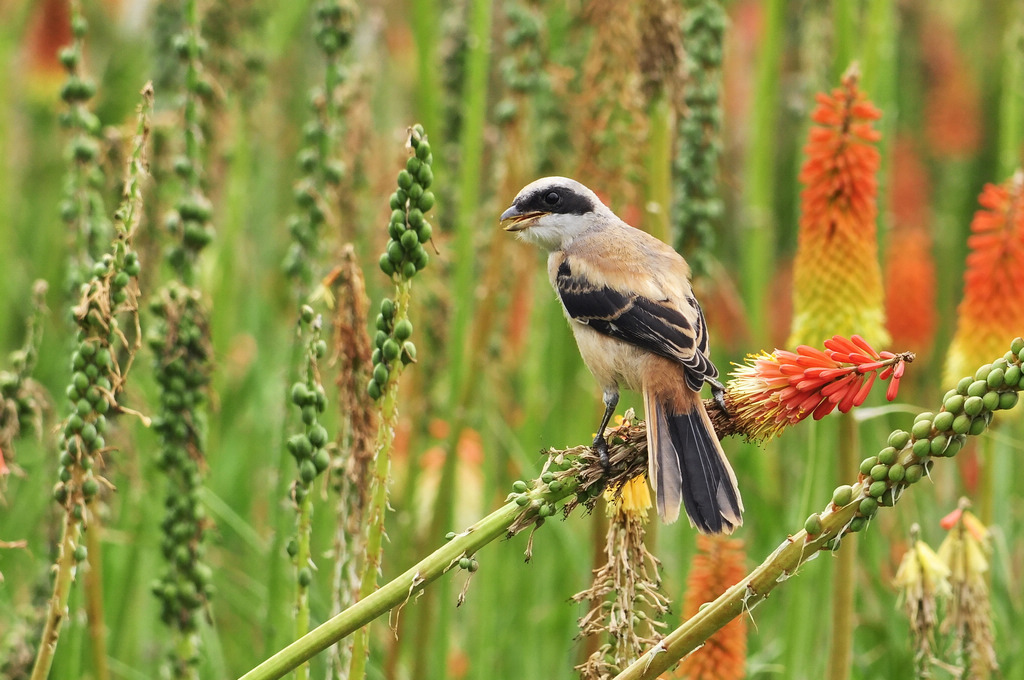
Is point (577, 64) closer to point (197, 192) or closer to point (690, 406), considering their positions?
point (197, 192)

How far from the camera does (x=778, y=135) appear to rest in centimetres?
865

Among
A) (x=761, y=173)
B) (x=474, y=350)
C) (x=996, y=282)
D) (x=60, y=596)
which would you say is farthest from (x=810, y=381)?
(x=761, y=173)

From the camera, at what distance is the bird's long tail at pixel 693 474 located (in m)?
2.02

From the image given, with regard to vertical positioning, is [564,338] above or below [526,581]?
above

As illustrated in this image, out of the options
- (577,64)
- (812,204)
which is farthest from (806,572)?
(577,64)

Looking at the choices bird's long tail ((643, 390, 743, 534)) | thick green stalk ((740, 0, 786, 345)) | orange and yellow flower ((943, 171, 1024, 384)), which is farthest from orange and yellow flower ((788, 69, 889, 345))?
thick green stalk ((740, 0, 786, 345))

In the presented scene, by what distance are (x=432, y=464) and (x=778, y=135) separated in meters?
4.67

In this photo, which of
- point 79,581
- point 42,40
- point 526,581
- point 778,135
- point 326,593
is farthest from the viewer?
point 778,135

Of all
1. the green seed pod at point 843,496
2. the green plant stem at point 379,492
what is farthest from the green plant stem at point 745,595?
the green plant stem at point 379,492

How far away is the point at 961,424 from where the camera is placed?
1575 mm

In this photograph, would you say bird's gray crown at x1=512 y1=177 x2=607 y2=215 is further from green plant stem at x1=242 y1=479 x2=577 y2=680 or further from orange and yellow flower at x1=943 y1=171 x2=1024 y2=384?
green plant stem at x1=242 y1=479 x2=577 y2=680

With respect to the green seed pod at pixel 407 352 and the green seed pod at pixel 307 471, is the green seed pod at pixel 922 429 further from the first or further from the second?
the green seed pod at pixel 307 471

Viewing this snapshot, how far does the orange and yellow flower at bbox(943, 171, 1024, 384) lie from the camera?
3.32 metres

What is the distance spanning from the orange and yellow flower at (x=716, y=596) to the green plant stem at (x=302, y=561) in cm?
96
